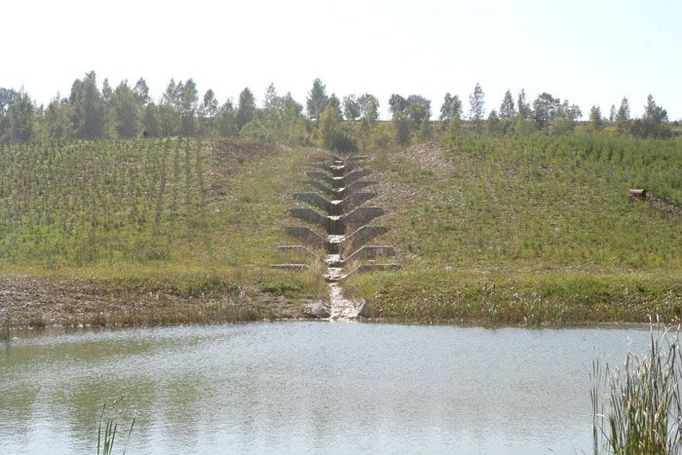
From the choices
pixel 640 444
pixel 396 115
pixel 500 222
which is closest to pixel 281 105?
pixel 396 115

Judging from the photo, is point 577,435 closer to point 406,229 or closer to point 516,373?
point 516,373

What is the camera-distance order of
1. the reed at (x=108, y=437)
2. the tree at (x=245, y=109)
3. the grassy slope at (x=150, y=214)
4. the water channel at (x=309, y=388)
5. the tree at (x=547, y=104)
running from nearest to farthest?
the reed at (x=108, y=437) → the water channel at (x=309, y=388) → the grassy slope at (x=150, y=214) → the tree at (x=245, y=109) → the tree at (x=547, y=104)

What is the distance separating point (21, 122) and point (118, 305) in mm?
95714

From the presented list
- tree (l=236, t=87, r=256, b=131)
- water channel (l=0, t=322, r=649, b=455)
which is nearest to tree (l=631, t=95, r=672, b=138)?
tree (l=236, t=87, r=256, b=131)

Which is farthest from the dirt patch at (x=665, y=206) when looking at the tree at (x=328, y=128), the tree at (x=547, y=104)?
the tree at (x=547, y=104)

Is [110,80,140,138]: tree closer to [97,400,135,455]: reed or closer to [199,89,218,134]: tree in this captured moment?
[199,89,218,134]: tree

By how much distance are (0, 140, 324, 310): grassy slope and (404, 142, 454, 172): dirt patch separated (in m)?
7.70

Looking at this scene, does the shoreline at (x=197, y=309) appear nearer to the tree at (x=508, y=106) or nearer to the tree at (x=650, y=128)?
the tree at (x=650, y=128)

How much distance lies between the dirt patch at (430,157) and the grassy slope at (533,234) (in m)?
0.35

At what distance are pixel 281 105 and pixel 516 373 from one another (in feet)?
329

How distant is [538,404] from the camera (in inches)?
728

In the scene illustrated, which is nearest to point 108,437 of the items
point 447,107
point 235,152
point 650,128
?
A: point 235,152

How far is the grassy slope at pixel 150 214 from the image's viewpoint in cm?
3238

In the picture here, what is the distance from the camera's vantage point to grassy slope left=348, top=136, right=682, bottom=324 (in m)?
29.2
